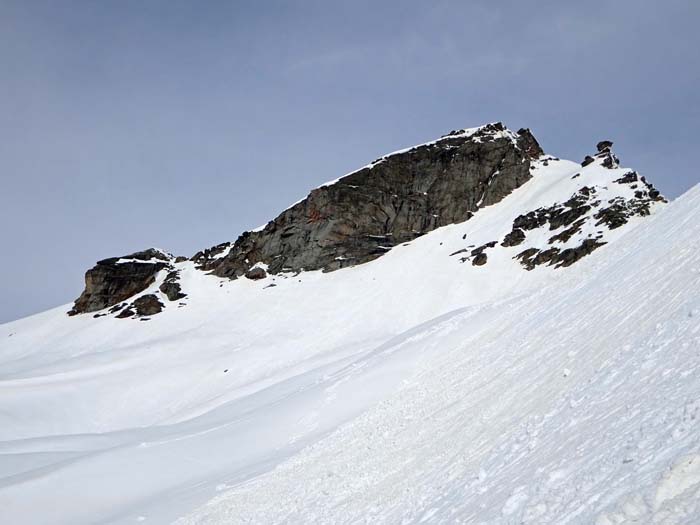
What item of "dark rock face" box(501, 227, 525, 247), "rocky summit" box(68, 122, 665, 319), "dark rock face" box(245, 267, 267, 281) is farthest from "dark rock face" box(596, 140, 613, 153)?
"dark rock face" box(245, 267, 267, 281)

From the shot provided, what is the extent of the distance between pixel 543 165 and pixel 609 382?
9454cm

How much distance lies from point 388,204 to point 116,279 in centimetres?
5115

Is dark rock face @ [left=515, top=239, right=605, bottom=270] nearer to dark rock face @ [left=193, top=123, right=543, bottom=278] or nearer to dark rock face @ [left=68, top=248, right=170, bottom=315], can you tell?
dark rock face @ [left=193, top=123, right=543, bottom=278]

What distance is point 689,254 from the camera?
14.5 meters

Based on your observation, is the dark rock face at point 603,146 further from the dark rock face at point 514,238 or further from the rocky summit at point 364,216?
the dark rock face at point 514,238

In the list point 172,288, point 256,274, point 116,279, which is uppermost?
point 116,279

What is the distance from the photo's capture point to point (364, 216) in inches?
3718

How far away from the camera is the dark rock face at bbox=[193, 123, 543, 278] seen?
91812mm

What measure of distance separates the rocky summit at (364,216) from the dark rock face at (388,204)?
17cm

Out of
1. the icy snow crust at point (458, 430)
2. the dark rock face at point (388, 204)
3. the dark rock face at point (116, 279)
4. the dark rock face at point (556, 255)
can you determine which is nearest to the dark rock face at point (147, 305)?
the dark rock face at point (116, 279)

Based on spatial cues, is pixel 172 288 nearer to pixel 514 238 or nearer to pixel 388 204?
pixel 388 204

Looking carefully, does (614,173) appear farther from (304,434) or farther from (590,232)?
(304,434)

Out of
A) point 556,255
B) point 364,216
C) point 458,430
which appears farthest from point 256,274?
point 458,430

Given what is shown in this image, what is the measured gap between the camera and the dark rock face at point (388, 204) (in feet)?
301
